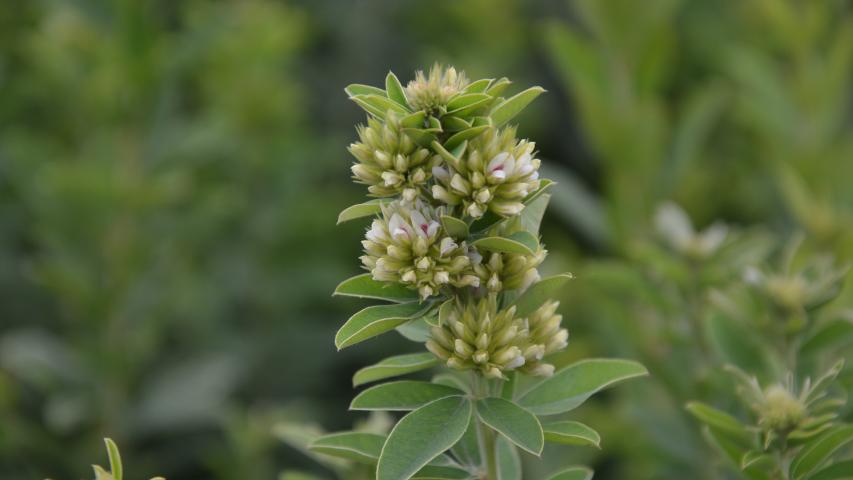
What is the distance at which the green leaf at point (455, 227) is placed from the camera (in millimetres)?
1125

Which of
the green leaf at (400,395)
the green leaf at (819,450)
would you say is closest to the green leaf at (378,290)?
the green leaf at (400,395)

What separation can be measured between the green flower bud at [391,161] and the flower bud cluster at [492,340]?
0.16m

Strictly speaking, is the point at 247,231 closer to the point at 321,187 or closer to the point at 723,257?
the point at 321,187

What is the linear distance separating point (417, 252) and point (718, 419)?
539mm

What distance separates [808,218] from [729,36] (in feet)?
5.22

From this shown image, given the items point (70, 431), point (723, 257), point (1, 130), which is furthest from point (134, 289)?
point (723, 257)

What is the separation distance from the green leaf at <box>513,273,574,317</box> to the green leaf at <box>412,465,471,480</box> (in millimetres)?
217

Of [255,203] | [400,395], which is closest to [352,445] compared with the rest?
[400,395]

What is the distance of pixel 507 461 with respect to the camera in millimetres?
1420

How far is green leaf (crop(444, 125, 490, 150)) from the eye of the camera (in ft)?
3.63

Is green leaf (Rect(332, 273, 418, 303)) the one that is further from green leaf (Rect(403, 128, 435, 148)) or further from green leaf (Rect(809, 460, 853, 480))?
green leaf (Rect(809, 460, 853, 480))

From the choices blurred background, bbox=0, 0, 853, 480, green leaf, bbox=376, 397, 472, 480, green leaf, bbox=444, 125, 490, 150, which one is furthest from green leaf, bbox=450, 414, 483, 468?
blurred background, bbox=0, 0, 853, 480

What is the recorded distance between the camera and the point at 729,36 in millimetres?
3744

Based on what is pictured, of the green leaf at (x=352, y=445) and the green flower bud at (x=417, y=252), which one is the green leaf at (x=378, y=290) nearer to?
the green flower bud at (x=417, y=252)
